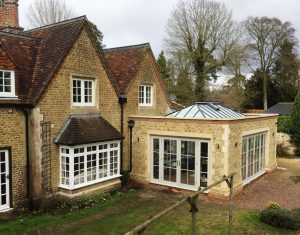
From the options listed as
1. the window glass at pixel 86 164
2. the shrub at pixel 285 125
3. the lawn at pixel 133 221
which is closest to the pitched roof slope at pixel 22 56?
the window glass at pixel 86 164

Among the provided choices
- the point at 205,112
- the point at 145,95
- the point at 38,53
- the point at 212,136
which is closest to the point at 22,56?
the point at 38,53

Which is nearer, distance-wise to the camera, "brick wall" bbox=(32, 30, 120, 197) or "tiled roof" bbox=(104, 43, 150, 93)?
"brick wall" bbox=(32, 30, 120, 197)

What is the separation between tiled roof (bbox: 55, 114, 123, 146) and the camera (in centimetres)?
1272

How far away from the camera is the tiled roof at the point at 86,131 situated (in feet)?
41.7

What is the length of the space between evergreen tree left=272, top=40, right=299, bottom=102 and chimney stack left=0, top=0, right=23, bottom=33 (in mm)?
43292

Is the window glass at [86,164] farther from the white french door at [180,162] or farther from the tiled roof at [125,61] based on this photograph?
the tiled roof at [125,61]

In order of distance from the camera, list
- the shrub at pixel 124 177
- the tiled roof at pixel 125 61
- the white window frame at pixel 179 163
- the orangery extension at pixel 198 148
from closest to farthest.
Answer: the orangery extension at pixel 198 148 → the white window frame at pixel 179 163 → the shrub at pixel 124 177 → the tiled roof at pixel 125 61

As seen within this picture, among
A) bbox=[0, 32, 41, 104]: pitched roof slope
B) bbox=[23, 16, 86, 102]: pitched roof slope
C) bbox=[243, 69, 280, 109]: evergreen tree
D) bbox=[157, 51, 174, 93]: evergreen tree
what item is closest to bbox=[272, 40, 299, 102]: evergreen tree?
bbox=[243, 69, 280, 109]: evergreen tree

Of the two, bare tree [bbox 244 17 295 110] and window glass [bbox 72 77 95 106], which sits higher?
bare tree [bbox 244 17 295 110]

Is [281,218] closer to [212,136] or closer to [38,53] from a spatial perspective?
[212,136]

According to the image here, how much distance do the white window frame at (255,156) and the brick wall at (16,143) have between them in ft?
32.1

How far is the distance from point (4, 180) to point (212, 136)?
8459 millimetres

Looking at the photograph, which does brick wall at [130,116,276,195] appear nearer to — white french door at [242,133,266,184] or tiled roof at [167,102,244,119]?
white french door at [242,133,266,184]

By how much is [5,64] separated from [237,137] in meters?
10.0
